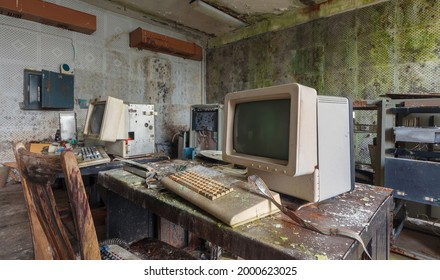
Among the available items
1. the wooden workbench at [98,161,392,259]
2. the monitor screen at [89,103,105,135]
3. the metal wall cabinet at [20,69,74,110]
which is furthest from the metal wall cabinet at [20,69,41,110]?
the wooden workbench at [98,161,392,259]

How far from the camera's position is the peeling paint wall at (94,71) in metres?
2.94

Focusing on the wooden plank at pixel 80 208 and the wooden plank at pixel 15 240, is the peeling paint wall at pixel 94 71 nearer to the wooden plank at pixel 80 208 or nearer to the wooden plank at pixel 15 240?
the wooden plank at pixel 15 240

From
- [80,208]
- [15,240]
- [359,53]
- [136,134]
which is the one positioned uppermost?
[359,53]

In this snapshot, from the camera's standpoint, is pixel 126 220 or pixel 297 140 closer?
pixel 297 140

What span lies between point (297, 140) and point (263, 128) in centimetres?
23

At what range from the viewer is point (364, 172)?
2396mm

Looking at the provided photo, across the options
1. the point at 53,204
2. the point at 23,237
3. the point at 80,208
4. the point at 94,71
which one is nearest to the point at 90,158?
the point at 23,237

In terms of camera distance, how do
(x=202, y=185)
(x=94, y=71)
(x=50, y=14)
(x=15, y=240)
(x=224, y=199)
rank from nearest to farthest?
(x=224, y=199)
(x=202, y=185)
(x=15, y=240)
(x=50, y=14)
(x=94, y=71)

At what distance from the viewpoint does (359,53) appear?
10.1 ft

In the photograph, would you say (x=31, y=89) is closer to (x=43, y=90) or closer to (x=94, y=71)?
(x=43, y=90)

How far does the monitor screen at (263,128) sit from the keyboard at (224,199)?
0.53 ft

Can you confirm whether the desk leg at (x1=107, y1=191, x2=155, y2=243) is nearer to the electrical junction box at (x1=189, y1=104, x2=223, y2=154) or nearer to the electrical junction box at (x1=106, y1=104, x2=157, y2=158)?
the electrical junction box at (x1=106, y1=104, x2=157, y2=158)

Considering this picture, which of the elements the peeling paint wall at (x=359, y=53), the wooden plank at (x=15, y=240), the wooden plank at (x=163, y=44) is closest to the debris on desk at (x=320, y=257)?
the wooden plank at (x=15, y=240)

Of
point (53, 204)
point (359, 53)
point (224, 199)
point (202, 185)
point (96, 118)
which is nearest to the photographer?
point (53, 204)
